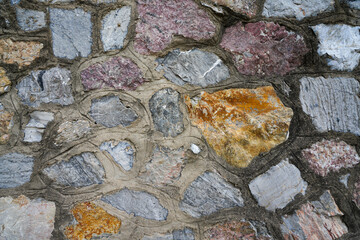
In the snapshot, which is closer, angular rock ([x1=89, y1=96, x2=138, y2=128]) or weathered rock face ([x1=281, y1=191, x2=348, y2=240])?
weathered rock face ([x1=281, y1=191, x2=348, y2=240])

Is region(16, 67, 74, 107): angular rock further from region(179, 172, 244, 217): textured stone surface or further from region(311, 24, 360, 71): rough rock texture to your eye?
region(311, 24, 360, 71): rough rock texture

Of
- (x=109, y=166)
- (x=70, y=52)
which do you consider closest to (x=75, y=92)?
(x=70, y=52)

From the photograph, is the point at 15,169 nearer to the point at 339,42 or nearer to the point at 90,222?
the point at 90,222

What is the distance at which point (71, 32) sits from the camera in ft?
3.90

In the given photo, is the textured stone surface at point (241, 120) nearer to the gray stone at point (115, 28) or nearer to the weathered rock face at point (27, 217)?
the gray stone at point (115, 28)

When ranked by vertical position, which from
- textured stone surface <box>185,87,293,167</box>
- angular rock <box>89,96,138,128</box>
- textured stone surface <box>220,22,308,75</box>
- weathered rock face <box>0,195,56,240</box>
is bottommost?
weathered rock face <box>0,195,56,240</box>

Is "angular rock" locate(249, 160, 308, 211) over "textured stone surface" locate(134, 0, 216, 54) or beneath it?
A: beneath

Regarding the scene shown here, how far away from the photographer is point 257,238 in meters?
1.17

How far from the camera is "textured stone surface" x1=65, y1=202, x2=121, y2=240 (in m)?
1.23

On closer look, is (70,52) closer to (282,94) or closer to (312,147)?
(282,94)

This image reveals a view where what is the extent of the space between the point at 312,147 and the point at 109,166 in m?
0.87

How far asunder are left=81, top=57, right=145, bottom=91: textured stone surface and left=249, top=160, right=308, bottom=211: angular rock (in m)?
0.67

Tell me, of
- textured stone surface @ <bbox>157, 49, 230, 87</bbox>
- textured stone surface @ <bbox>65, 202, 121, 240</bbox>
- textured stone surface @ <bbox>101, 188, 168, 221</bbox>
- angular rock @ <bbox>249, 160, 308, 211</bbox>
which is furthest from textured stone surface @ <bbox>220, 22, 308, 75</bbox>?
textured stone surface @ <bbox>65, 202, 121, 240</bbox>

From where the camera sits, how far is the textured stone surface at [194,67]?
3.92ft
